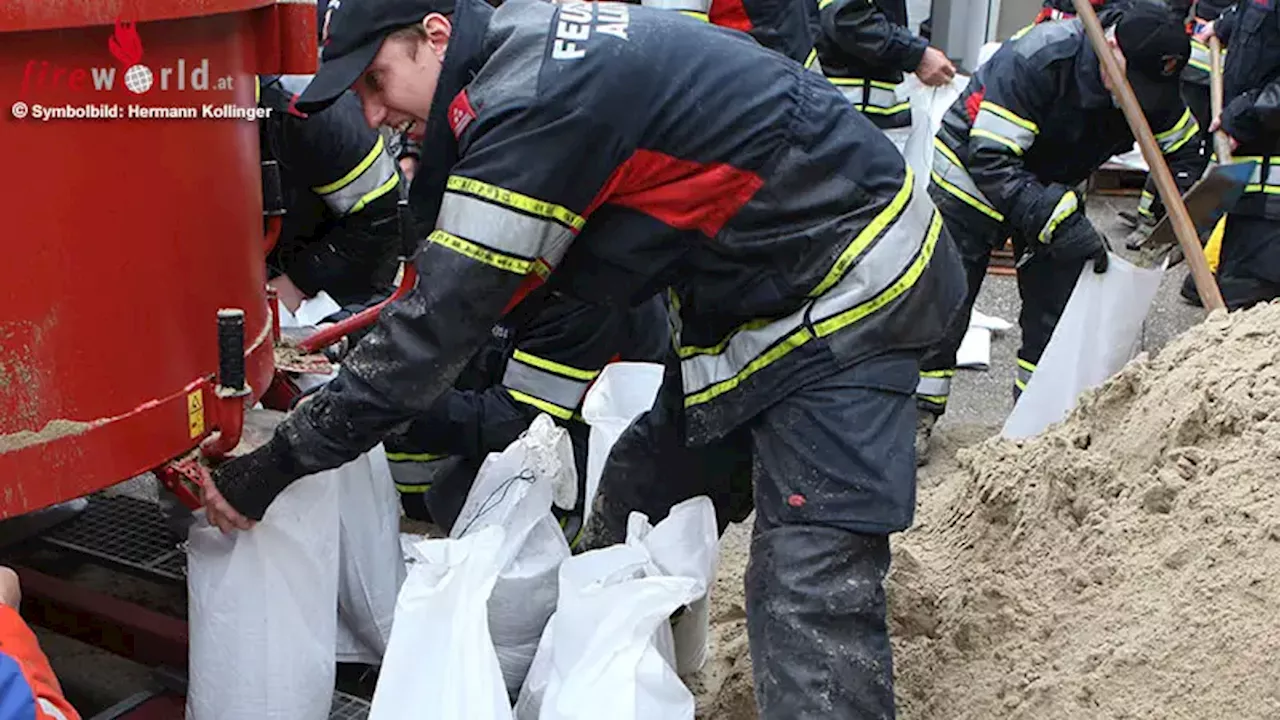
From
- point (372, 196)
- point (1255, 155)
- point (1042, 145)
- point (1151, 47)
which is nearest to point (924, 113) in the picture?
point (1255, 155)

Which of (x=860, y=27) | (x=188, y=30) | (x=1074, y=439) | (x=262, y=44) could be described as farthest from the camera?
(x=860, y=27)

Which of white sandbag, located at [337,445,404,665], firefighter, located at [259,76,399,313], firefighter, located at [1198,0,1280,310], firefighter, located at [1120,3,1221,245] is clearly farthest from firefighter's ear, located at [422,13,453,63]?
firefighter, located at [1120,3,1221,245]

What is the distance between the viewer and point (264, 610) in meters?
2.19

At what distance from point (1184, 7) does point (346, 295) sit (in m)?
3.28

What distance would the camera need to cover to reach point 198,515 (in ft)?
7.16

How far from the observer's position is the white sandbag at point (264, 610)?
7.14 feet

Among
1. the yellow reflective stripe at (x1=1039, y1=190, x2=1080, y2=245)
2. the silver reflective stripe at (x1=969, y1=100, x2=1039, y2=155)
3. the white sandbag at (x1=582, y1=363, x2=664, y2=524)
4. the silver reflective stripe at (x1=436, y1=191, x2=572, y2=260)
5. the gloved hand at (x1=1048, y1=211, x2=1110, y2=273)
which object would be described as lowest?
→ the white sandbag at (x1=582, y1=363, x2=664, y2=524)

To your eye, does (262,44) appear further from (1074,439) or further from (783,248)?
(1074,439)

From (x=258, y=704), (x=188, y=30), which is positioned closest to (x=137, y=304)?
(x=188, y=30)

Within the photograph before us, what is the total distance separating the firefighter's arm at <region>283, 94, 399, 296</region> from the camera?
3344 mm

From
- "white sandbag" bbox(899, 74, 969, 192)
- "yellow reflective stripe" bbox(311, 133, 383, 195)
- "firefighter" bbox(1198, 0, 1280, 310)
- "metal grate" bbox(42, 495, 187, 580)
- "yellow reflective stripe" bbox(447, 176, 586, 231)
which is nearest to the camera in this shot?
"yellow reflective stripe" bbox(447, 176, 586, 231)

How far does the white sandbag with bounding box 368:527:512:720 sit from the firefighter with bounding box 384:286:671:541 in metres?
0.88

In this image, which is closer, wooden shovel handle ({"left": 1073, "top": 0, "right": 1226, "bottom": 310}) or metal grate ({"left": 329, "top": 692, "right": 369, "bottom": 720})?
metal grate ({"left": 329, "top": 692, "right": 369, "bottom": 720})

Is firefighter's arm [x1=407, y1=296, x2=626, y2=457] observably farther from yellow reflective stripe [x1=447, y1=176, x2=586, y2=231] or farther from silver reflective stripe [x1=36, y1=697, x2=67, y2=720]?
silver reflective stripe [x1=36, y1=697, x2=67, y2=720]
